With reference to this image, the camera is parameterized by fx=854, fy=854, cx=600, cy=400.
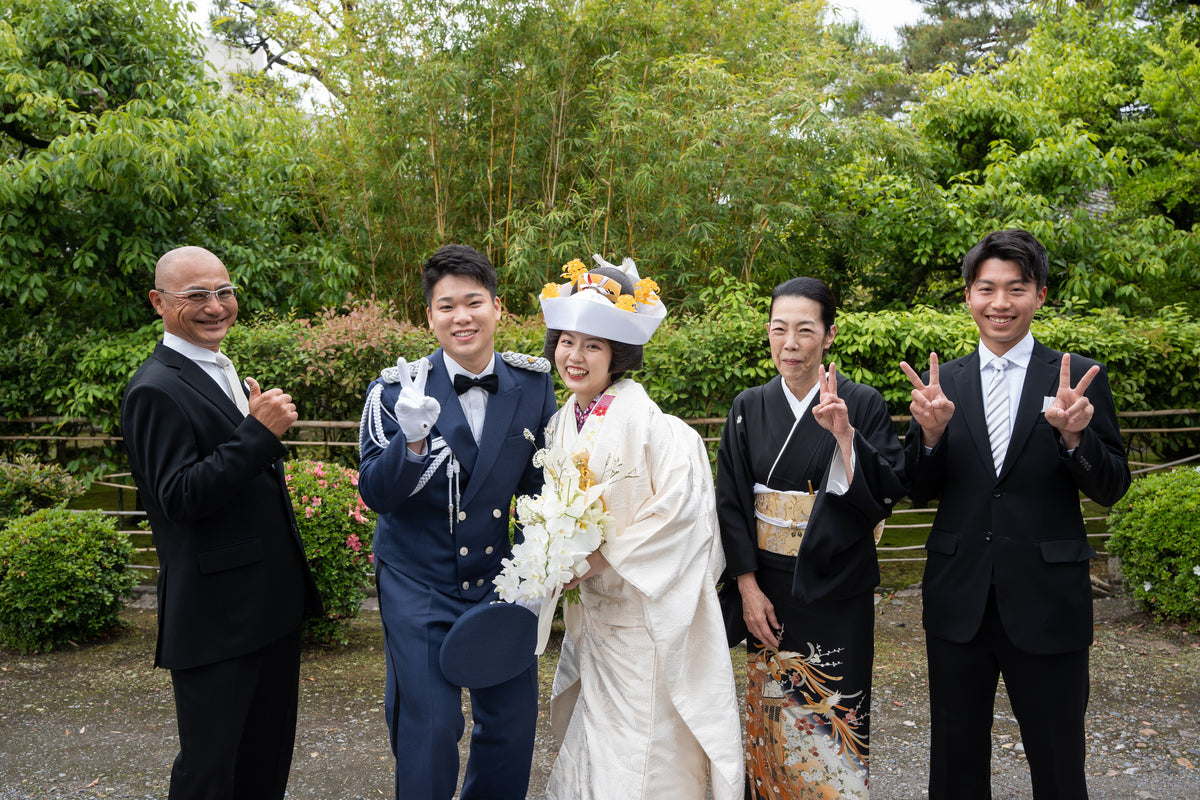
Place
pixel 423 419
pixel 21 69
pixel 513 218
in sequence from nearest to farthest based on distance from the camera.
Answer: pixel 423 419, pixel 21 69, pixel 513 218

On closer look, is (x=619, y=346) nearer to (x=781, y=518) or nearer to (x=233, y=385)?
(x=781, y=518)

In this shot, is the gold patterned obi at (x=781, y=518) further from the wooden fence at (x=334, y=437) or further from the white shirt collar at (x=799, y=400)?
the wooden fence at (x=334, y=437)

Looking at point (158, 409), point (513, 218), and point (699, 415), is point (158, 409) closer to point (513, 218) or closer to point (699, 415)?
point (699, 415)

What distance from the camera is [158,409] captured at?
2492 millimetres

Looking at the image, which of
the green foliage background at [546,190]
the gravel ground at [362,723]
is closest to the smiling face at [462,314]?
the gravel ground at [362,723]

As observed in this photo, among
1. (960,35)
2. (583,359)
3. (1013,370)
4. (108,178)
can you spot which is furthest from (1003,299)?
(960,35)

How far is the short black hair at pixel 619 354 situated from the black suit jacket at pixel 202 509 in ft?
2.93

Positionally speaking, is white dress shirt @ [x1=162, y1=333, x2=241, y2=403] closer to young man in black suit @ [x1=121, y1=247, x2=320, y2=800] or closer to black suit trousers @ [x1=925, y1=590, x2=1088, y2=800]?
young man in black suit @ [x1=121, y1=247, x2=320, y2=800]

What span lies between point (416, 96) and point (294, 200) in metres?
1.52

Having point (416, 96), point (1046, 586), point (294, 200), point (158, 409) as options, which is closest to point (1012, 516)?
point (1046, 586)

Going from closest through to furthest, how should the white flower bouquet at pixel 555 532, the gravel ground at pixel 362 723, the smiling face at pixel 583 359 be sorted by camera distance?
the white flower bouquet at pixel 555 532 → the smiling face at pixel 583 359 → the gravel ground at pixel 362 723

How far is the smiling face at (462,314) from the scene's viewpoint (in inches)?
105

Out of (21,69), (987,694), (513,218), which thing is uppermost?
(21,69)

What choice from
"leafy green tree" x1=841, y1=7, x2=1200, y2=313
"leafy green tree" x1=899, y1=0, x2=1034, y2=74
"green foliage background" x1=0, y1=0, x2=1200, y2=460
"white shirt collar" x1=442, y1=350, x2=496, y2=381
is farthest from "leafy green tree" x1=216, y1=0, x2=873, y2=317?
"leafy green tree" x1=899, y1=0, x2=1034, y2=74
